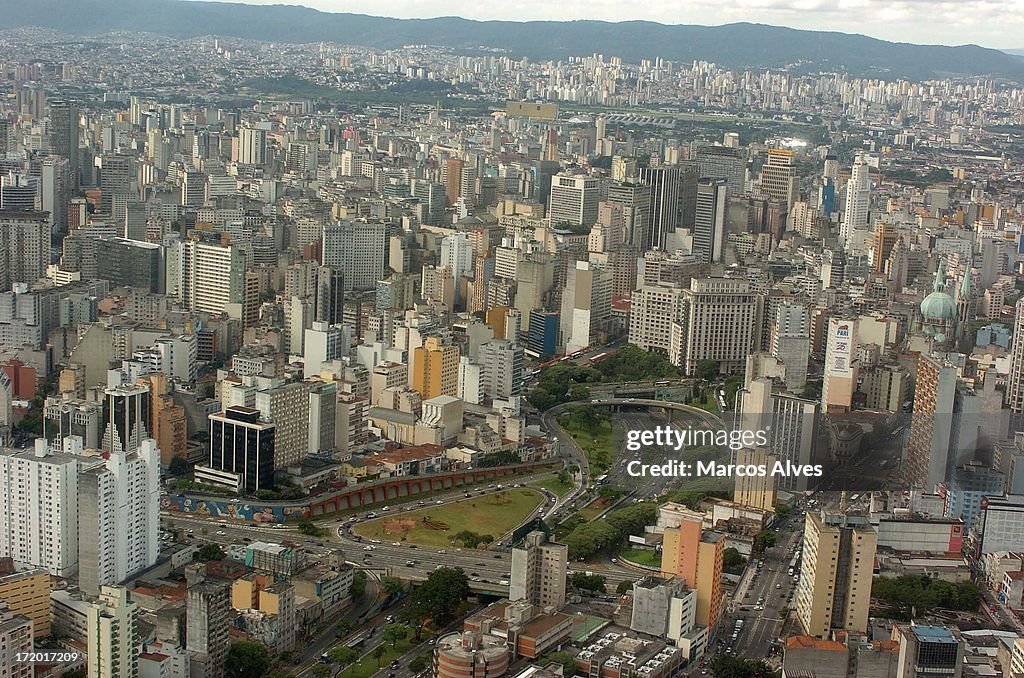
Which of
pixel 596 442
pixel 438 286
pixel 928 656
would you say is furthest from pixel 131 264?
pixel 928 656

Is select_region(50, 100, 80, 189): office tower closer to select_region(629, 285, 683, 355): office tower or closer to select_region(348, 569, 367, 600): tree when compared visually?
select_region(629, 285, 683, 355): office tower

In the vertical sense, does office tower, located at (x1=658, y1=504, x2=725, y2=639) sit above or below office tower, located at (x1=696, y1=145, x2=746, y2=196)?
below

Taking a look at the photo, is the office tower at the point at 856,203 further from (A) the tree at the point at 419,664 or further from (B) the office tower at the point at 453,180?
(A) the tree at the point at 419,664

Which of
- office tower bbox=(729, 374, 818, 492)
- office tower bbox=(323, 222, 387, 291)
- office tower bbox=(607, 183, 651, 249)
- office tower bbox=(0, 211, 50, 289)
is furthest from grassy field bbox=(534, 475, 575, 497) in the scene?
office tower bbox=(607, 183, 651, 249)

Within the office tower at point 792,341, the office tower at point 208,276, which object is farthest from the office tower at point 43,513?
the office tower at point 208,276

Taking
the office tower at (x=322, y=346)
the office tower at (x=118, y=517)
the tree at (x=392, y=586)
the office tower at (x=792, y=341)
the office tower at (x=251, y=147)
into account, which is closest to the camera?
the office tower at (x=118, y=517)

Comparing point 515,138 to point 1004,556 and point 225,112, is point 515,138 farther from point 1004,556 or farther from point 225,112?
point 1004,556

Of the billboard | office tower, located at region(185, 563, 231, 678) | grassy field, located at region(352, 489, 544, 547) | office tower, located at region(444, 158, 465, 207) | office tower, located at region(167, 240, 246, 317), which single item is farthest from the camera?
office tower, located at region(444, 158, 465, 207)
